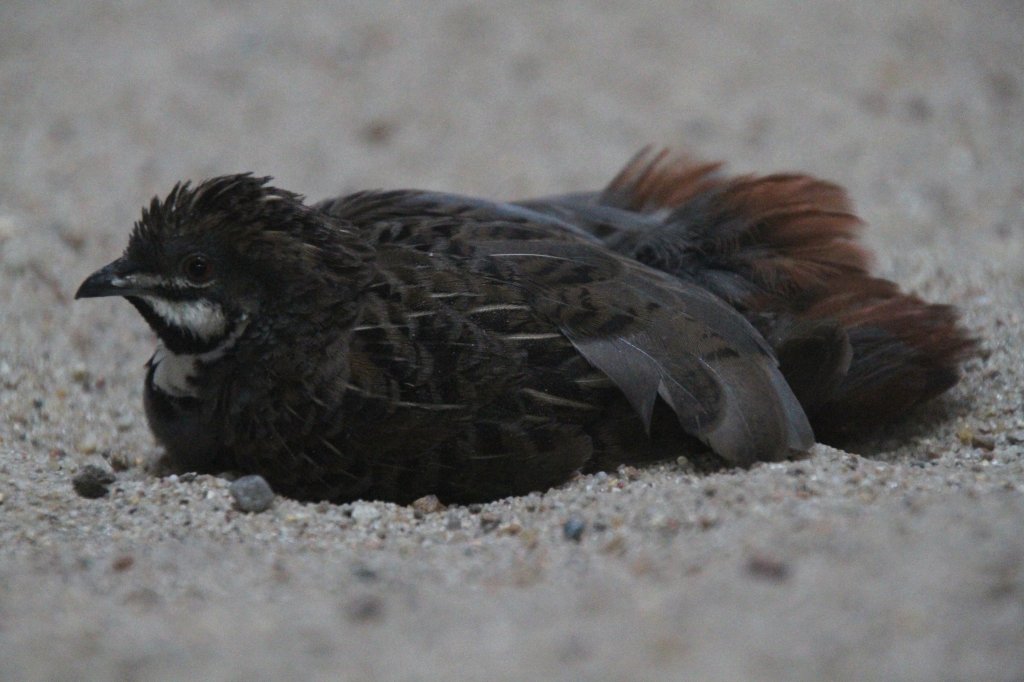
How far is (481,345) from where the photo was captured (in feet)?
12.3

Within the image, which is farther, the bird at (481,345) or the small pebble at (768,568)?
the bird at (481,345)

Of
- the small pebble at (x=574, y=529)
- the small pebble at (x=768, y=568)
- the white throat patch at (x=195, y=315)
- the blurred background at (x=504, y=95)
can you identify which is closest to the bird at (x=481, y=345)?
the white throat patch at (x=195, y=315)

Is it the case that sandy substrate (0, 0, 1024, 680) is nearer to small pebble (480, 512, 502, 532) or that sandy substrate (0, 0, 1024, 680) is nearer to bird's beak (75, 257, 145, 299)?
small pebble (480, 512, 502, 532)

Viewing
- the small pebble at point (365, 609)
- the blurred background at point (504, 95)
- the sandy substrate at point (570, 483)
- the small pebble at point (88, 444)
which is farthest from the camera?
the blurred background at point (504, 95)

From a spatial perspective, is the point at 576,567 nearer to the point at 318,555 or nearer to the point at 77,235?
the point at 318,555

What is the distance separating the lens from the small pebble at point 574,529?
3.30 m

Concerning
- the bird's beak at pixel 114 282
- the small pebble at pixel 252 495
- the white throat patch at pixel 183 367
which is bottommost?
the small pebble at pixel 252 495

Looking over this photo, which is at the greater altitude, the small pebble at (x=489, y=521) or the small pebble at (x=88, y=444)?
the small pebble at (x=88, y=444)

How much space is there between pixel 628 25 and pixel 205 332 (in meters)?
4.79

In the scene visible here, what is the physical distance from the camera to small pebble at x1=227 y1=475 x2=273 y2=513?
3.65 metres

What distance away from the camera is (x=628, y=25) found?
789 cm

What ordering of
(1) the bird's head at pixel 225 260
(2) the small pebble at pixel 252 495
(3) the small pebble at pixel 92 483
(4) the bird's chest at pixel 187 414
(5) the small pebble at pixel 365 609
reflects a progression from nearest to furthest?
(5) the small pebble at pixel 365 609 → (2) the small pebble at pixel 252 495 → (3) the small pebble at pixel 92 483 → (1) the bird's head at pixel 225 260 → (4) the bird's chest at pixel 187 414

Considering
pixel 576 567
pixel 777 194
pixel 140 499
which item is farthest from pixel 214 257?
pixel 777 194

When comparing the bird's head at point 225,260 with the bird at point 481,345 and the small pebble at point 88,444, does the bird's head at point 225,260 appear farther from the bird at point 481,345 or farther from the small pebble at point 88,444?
the small pebble at point 88,444
